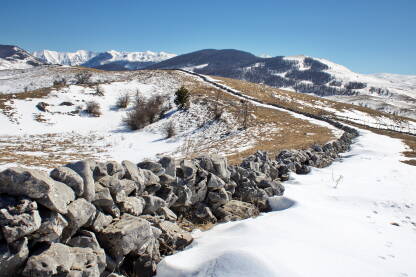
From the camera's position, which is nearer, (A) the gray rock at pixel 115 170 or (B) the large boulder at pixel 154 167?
(A) the gray rock at pixel 115 170

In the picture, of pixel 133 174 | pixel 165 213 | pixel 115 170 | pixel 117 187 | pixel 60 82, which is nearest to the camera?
pixel 117 187

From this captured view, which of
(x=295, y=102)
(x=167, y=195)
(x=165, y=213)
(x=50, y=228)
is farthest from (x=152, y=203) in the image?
(x=295, y=102)

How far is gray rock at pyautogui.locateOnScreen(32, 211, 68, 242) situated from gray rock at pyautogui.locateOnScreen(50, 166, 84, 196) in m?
0.61

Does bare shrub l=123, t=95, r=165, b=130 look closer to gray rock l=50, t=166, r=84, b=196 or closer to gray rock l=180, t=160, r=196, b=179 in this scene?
gray rock l=180, t=160, r=196, b=179

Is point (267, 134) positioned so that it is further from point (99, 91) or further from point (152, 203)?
point (99, 91)

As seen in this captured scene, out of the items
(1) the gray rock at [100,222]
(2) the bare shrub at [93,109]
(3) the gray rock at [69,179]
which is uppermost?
(3) the gray rock at [69,179]

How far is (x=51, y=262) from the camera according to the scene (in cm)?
327

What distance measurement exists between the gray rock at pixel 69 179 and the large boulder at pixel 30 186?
487 mm

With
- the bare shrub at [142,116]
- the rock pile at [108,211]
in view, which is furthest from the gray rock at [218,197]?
the bare shrub at [142,116]

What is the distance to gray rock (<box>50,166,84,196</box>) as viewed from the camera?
4035 mm

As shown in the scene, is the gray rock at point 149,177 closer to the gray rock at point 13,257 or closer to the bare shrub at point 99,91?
the gray rock at point 13,257

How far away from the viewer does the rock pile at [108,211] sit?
323 centimetres

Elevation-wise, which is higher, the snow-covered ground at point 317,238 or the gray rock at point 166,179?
the gray rock at point 166,179

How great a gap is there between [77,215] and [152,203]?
190cm
